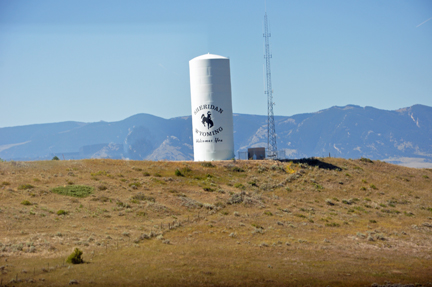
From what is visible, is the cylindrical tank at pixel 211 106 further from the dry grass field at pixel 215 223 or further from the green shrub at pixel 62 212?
the green shrub at pixel 62 212

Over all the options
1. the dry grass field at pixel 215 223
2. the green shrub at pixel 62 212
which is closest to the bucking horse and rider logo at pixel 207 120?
the dry grass field at pixel 215 223

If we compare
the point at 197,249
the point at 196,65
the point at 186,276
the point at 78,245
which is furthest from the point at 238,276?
the point at 196,65

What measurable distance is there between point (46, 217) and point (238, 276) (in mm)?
17341

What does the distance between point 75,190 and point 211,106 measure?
829 inches

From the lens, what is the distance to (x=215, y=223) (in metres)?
39.0

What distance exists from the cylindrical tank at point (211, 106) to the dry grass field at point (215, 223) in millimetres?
2931

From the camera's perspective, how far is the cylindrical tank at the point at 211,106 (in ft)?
192

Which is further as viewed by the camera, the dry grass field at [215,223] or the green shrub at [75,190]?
the green shrub at [75,190]

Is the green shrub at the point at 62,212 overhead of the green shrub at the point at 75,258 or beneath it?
overhead

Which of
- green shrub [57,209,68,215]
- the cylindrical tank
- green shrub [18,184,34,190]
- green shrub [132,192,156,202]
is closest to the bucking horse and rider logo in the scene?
the cylindrical tank

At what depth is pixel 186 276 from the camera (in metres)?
25.5

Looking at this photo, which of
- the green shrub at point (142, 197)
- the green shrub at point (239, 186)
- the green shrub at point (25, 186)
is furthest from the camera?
the green shrub at point (239, 186)

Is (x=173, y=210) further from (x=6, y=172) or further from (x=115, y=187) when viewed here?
(x=6, y=172)

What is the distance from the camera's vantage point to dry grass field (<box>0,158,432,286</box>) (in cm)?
2639
